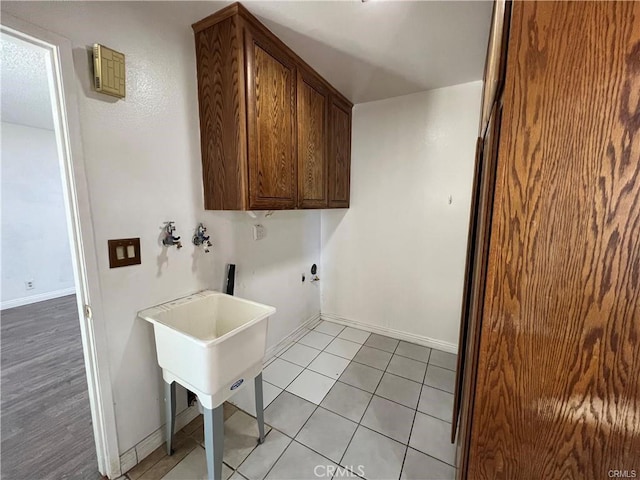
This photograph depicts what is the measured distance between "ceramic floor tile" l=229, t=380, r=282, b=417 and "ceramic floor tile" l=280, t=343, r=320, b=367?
0.35m

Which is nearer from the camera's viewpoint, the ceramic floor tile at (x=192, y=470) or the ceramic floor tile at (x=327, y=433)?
the ceramic floor tile at (x=192, y=470)

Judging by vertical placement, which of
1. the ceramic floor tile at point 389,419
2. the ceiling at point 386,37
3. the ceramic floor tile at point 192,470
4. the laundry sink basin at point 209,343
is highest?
the ceiling at point 386,37

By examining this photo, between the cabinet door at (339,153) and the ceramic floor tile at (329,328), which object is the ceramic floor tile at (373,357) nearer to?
the ceramic floor tile at (329,328)

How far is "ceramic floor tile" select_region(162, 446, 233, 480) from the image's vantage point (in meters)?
1.29

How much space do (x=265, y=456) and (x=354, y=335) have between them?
4.87 ft

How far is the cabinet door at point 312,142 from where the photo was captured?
1828mm

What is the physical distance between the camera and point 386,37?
4.83 feet

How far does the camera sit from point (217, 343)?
109cm

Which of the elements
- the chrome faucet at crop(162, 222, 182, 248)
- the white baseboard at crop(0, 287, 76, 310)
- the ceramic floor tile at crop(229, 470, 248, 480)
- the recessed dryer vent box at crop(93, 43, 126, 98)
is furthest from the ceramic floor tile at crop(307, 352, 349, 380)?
the white baseboard at crop(0, 287, 76, 310)

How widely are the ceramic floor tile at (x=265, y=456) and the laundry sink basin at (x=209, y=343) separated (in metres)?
0.45

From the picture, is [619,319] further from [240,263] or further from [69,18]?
[69,18]

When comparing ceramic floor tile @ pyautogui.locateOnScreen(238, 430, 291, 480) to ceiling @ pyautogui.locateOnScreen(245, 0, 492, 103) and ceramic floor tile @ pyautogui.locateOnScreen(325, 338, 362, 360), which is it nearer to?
ceramic floor tile @ pyautogui.locateOnScreen(325, 338, 362, 360)

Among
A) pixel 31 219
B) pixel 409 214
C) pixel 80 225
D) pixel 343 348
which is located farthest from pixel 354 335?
pixel 31 219

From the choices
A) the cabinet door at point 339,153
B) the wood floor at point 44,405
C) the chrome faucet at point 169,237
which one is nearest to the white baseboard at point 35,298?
the wood floor at point 44,405
